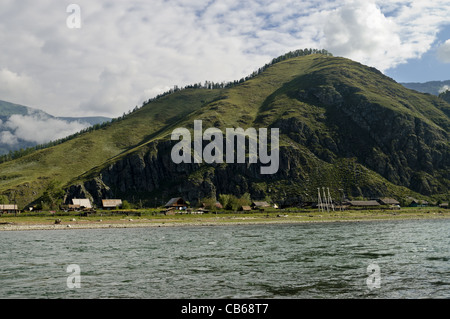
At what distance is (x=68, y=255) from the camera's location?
154ft

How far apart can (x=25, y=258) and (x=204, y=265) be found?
879 inches

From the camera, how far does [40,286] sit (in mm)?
28438
